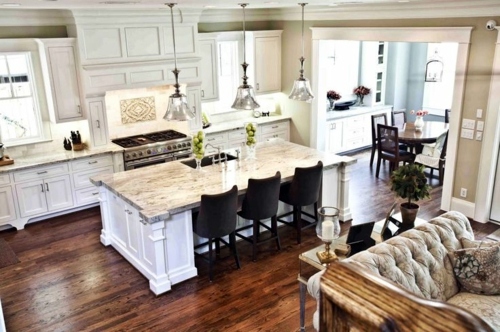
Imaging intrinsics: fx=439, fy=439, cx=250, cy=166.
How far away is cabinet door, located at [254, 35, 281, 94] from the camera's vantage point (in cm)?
813

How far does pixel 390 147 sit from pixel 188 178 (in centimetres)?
411

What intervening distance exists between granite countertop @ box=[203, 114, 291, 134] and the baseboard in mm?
3503

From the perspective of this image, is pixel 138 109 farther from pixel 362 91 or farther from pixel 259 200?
pixel 362 91

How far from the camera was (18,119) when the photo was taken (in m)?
6.46

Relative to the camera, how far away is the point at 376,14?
6.54 m

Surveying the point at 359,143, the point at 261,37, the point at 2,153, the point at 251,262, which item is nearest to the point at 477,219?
the point at 251,262

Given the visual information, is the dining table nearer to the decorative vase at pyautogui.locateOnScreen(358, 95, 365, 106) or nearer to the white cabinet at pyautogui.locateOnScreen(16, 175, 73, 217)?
the decorative vase at pyautogui.locateOnScreen(358, 95, 365, 106)

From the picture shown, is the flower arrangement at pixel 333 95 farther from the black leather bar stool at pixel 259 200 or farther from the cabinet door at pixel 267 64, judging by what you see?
the black leather bar stool at pixel 259 200

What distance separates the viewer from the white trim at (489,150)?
5.43m

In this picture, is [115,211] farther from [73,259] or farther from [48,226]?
[48,226]

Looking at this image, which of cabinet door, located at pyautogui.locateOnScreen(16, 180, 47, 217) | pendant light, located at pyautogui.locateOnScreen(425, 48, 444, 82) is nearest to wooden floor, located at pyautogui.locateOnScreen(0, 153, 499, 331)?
cabinet door, located at pyautogui.locateOnScreen(16, 180, 47, 217)

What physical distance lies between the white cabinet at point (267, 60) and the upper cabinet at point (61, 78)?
321 cm

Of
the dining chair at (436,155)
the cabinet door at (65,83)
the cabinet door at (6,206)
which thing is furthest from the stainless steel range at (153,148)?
the dining chair at (436,155)

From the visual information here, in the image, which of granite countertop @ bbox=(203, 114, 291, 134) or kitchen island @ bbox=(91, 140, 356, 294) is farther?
granite countertop @ bbox=(203, 114, 291, 134)
